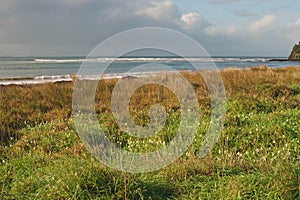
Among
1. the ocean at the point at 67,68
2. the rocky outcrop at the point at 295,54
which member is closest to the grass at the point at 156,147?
the ocean at the point at 67,68

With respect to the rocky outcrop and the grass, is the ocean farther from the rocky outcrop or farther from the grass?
the rocky outcrop

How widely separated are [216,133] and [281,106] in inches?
148

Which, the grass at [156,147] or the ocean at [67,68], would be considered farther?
the ocean at [67,68]

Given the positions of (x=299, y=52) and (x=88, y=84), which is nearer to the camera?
(x=88, y=84)

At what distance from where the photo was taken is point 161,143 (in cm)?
643

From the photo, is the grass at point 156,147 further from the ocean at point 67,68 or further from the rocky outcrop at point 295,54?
the rocky outcrop at point 295,54

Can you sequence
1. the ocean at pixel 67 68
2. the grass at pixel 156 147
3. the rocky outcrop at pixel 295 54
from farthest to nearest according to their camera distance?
the rocky outcrop at pixel 295 54
the ocean at pixel 67 68
the grass at pixel 156 147

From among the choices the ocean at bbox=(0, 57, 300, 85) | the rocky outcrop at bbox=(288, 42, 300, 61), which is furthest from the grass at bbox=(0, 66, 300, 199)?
the rocky outcrop at bbox=(288, 42, 300, 61)

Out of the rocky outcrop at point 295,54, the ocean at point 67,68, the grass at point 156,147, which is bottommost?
the grass at point 156,147

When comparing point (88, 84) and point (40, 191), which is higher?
point (88, 84)

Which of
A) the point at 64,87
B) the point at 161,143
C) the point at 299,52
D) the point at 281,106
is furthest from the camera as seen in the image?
the point at 299,52

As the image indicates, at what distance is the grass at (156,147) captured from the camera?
4031mm

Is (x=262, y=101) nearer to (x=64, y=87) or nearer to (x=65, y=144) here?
(x=65, y=144)

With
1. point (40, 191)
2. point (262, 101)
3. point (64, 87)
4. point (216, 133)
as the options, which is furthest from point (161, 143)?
point (64, 87)
